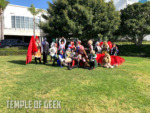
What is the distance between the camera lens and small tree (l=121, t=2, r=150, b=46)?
17531 mm

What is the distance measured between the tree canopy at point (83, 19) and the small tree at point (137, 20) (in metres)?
2.03

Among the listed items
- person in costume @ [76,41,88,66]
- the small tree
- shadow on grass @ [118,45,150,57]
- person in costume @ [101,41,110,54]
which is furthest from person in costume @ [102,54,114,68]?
the small tree

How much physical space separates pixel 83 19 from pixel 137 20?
24.7ft

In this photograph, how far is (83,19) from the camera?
1592 cm

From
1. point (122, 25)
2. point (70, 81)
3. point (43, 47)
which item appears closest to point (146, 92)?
point (70, 81)

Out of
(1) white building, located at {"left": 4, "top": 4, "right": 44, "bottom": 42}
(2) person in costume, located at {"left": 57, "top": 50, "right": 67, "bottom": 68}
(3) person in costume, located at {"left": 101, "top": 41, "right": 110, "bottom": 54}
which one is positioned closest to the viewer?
(2) person in costume, located at {"left": 57, "top": 50, "right": 67, "bottom": 68}

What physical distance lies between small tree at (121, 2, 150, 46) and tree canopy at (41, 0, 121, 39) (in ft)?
6.66

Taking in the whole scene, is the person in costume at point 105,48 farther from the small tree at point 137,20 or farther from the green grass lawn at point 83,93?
the small tree at point 137,20

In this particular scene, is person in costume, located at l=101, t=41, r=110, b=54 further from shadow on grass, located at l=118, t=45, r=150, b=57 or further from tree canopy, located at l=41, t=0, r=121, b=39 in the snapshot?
shadow on grass, located at l=118, t=45, r=150, b=57

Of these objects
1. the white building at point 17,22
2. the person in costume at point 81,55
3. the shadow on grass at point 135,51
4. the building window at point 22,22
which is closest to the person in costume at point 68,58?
the person in costume at point 81,55

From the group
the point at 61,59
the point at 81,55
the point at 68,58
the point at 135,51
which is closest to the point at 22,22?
the point at 135,51

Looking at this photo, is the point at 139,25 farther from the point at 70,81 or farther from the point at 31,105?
the point at 31,105

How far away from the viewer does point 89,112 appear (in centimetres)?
320

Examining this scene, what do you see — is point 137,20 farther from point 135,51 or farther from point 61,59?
point 61,59
